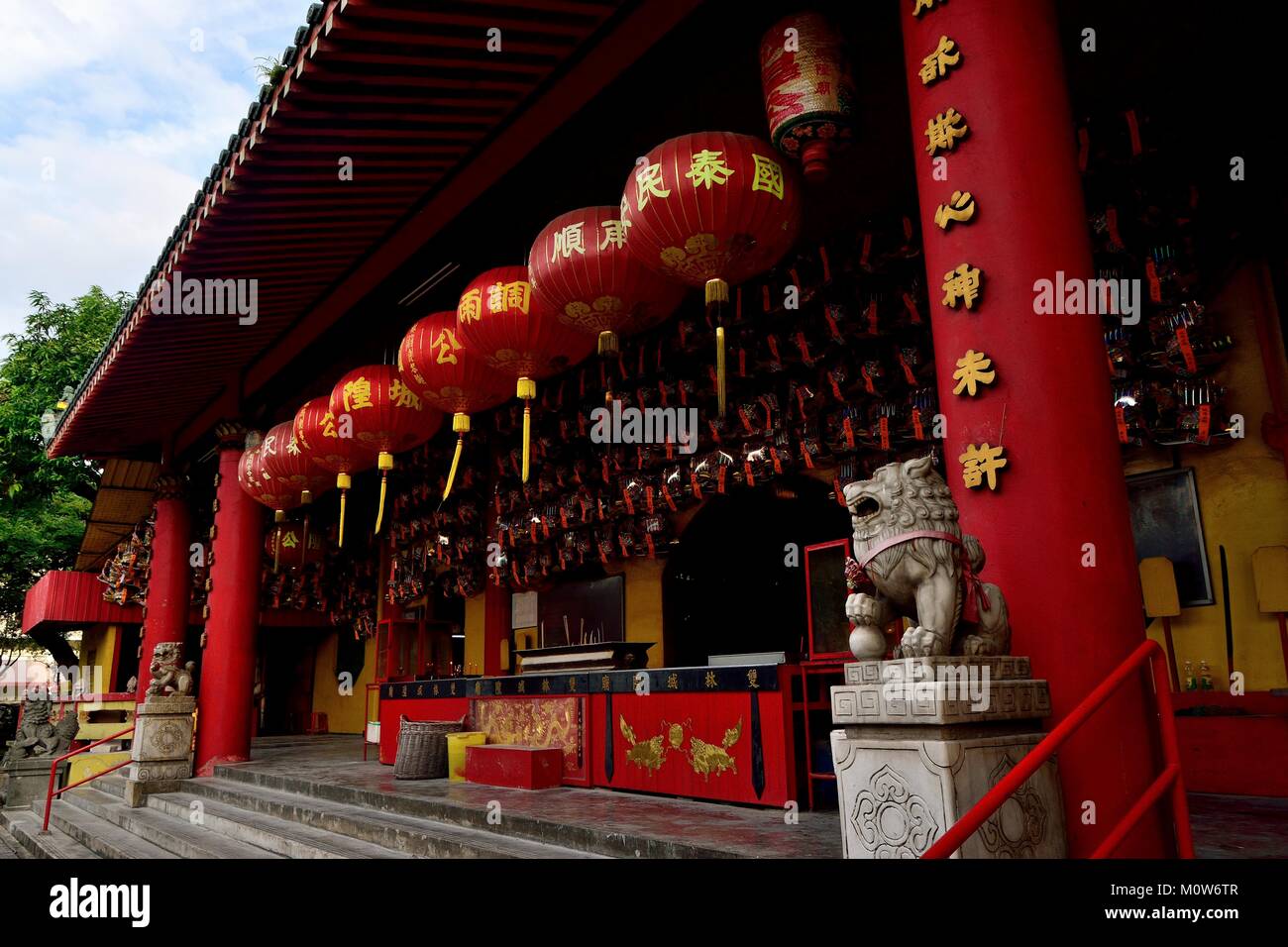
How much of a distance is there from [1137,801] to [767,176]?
319 cm

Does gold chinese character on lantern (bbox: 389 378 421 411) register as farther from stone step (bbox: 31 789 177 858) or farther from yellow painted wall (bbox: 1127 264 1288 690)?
yellow painted wall (bbox: 1127 264 1288 690)

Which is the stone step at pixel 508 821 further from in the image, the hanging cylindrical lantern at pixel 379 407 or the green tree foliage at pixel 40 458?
the green tree foliage at pixel 40 458

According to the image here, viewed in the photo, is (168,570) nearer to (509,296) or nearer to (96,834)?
(96,834)

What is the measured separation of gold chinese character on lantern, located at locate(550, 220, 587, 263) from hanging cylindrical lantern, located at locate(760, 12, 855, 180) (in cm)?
122

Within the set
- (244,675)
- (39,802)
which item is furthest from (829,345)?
(39,802)

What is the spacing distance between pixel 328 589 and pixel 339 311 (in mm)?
→ 9119

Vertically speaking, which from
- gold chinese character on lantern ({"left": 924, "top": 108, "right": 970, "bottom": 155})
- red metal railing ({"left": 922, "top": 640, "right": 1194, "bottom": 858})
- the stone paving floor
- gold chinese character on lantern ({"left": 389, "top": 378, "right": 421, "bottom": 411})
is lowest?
the stone paving floor

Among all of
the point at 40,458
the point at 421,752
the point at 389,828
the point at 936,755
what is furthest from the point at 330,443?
the point at 40,458

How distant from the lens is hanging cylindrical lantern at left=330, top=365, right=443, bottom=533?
6.79m

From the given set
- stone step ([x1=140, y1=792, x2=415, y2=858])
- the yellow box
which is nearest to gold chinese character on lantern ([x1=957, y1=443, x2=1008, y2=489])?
stone step ([x1=140, y1=792, x2=415, y2=858])

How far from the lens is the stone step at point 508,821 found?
4.12 metres

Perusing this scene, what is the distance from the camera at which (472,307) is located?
559 centimetres

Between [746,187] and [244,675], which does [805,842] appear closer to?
[746,187]

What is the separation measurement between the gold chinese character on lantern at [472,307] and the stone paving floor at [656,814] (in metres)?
3.20
